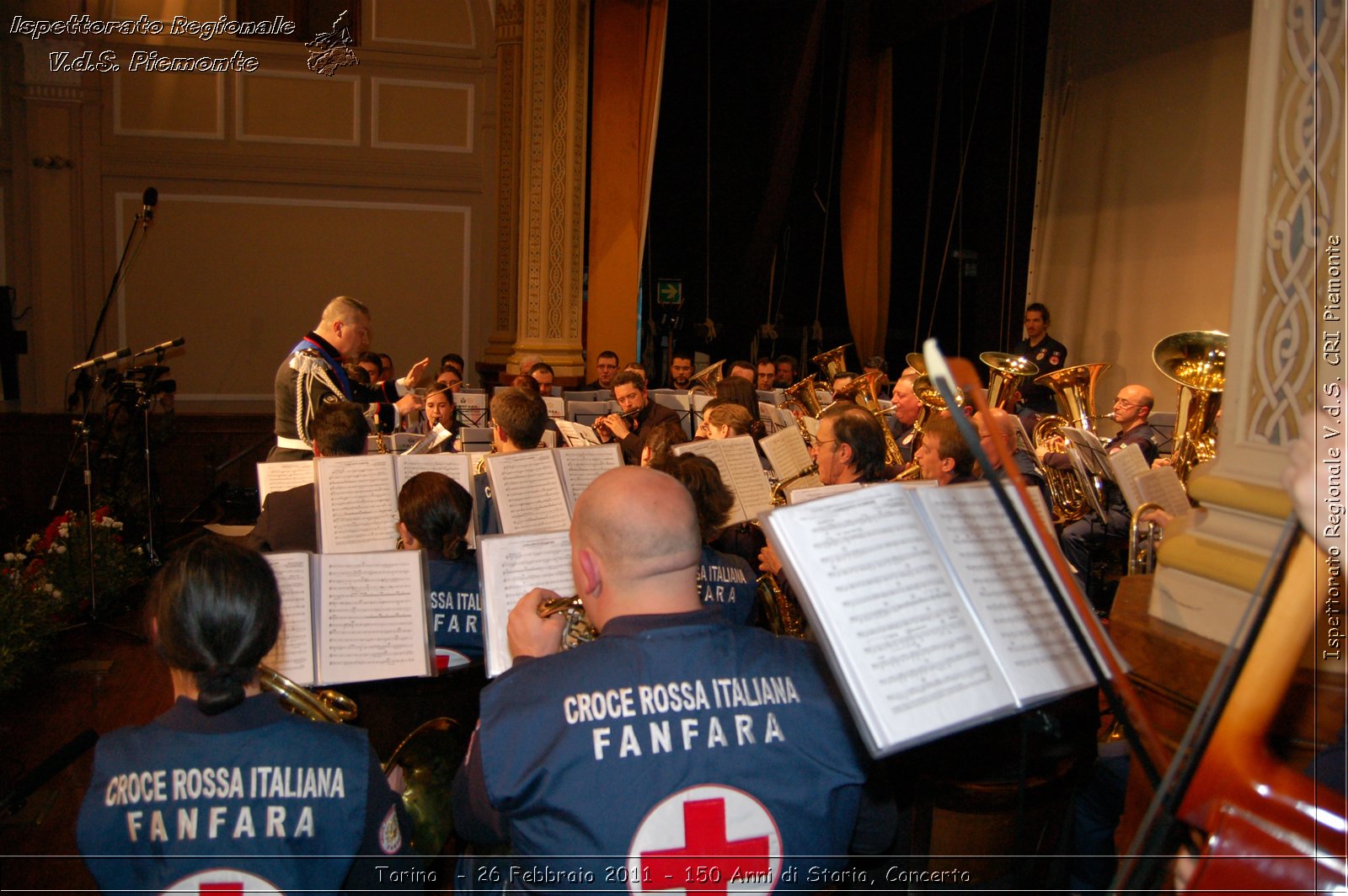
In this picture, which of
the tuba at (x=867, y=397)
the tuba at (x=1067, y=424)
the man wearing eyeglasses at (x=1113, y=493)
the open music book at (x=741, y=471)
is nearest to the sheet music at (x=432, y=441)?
the open music book at (x=741, y=471)

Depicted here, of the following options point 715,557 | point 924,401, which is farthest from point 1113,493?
point 715,557

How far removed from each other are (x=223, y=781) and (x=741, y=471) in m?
2.80

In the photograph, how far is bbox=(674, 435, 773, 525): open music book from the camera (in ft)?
13.1

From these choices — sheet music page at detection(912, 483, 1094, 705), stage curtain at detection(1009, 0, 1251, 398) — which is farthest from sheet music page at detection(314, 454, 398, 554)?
stage curtain at detection(1009, 0, 1251, 398)

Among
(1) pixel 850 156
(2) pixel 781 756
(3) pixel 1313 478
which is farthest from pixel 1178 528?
(1) pixel 850 156

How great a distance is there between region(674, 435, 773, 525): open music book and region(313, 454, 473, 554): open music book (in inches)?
41.1

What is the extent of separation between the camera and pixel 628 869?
4.70 ft

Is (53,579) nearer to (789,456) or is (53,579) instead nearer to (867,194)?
(789,456)

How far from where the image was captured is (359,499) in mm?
3551

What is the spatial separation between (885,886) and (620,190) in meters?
8.82

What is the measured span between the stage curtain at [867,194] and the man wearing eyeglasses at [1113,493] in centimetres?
566

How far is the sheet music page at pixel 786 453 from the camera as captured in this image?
449 centimetres

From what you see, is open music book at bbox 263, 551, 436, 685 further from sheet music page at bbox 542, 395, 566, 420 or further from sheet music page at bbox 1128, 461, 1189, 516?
sheet music page at bbox 542, 395, 566, 420

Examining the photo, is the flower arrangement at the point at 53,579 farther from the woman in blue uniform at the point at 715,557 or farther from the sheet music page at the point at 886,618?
the sheet music page at the point at 886,618
